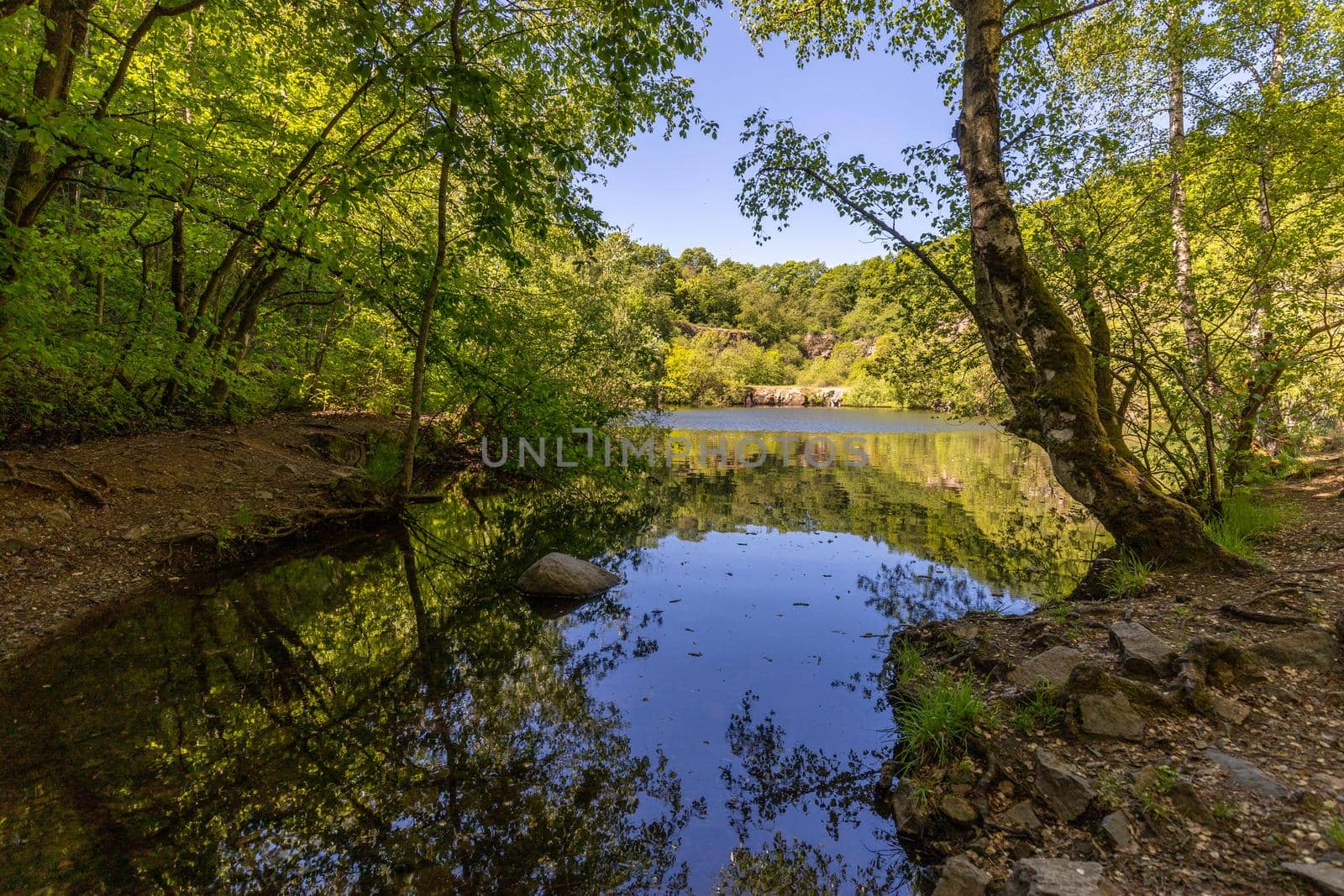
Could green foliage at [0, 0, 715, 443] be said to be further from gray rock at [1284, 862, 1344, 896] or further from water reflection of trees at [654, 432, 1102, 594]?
gray rock at [1284, 862, 1344, 896]

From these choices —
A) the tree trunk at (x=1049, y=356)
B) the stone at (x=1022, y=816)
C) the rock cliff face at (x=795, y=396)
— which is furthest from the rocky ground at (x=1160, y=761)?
the rock cliff face at (x=795, y=396)

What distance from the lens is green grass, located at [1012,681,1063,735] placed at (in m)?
3.45

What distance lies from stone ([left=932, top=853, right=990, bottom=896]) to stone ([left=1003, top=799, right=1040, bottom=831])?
Answer: 35 centimetres

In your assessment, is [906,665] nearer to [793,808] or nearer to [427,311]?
[793,808]

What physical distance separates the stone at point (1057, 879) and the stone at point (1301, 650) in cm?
232

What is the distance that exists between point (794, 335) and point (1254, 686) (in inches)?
3201

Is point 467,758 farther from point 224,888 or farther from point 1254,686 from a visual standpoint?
point 1254,686

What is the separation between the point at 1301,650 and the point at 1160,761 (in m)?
1.53

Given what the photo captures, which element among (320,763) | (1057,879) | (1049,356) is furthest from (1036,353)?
(320,763)

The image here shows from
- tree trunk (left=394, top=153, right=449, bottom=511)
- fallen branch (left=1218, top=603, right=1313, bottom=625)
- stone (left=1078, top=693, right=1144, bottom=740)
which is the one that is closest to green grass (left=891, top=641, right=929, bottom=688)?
stone (left=1078, top=693, right=1144, bottom=740)

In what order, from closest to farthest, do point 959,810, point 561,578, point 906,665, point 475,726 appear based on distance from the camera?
point 959,810 < point 475,726 < point 906,665 < point 561,578

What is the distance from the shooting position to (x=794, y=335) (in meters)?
81.1

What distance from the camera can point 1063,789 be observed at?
2.84m

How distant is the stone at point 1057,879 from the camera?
218cm
